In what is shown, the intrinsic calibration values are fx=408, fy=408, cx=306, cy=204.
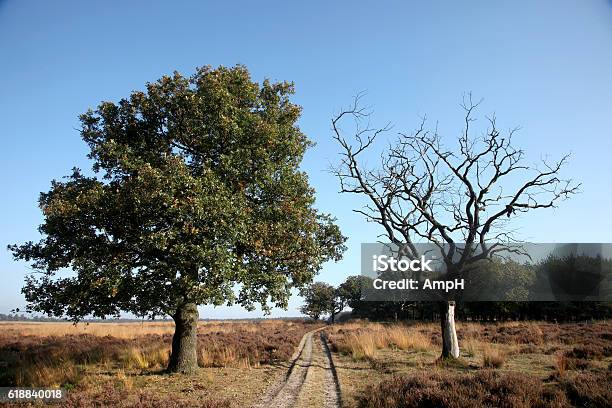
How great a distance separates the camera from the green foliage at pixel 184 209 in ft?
44.5

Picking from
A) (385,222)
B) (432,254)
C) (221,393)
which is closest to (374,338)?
(432,254)

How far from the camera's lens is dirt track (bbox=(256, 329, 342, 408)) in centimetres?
1200

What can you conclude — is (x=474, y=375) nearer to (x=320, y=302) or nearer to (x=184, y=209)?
(x=184, y=209)

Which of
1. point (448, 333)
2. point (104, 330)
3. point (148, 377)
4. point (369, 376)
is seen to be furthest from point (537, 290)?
point (148, 377)

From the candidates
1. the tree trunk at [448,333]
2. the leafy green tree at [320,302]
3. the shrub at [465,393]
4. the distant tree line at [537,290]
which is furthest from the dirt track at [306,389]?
the leafy green tree at [320,302]

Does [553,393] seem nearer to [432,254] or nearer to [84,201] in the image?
[432,254]

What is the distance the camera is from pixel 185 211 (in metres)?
13.4

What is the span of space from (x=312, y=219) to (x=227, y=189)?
4.41m

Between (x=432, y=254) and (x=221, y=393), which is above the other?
(x=432, y=254)

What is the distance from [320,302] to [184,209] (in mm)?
99501

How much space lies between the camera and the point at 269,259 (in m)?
16.3

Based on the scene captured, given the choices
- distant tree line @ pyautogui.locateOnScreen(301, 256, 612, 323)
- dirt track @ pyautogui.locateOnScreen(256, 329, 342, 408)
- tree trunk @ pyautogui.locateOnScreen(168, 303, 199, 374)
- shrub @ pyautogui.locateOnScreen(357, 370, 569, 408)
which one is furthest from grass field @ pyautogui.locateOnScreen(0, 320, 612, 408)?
distant tree line @ pyautogui.locateOnScreen(301, 256, 612, 323)

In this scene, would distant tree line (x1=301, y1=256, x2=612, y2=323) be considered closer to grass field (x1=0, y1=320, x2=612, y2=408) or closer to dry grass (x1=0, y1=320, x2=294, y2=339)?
dry grass (x1=0, y1=320, x2=294, y2=339)

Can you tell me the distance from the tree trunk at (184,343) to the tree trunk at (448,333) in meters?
11.3
